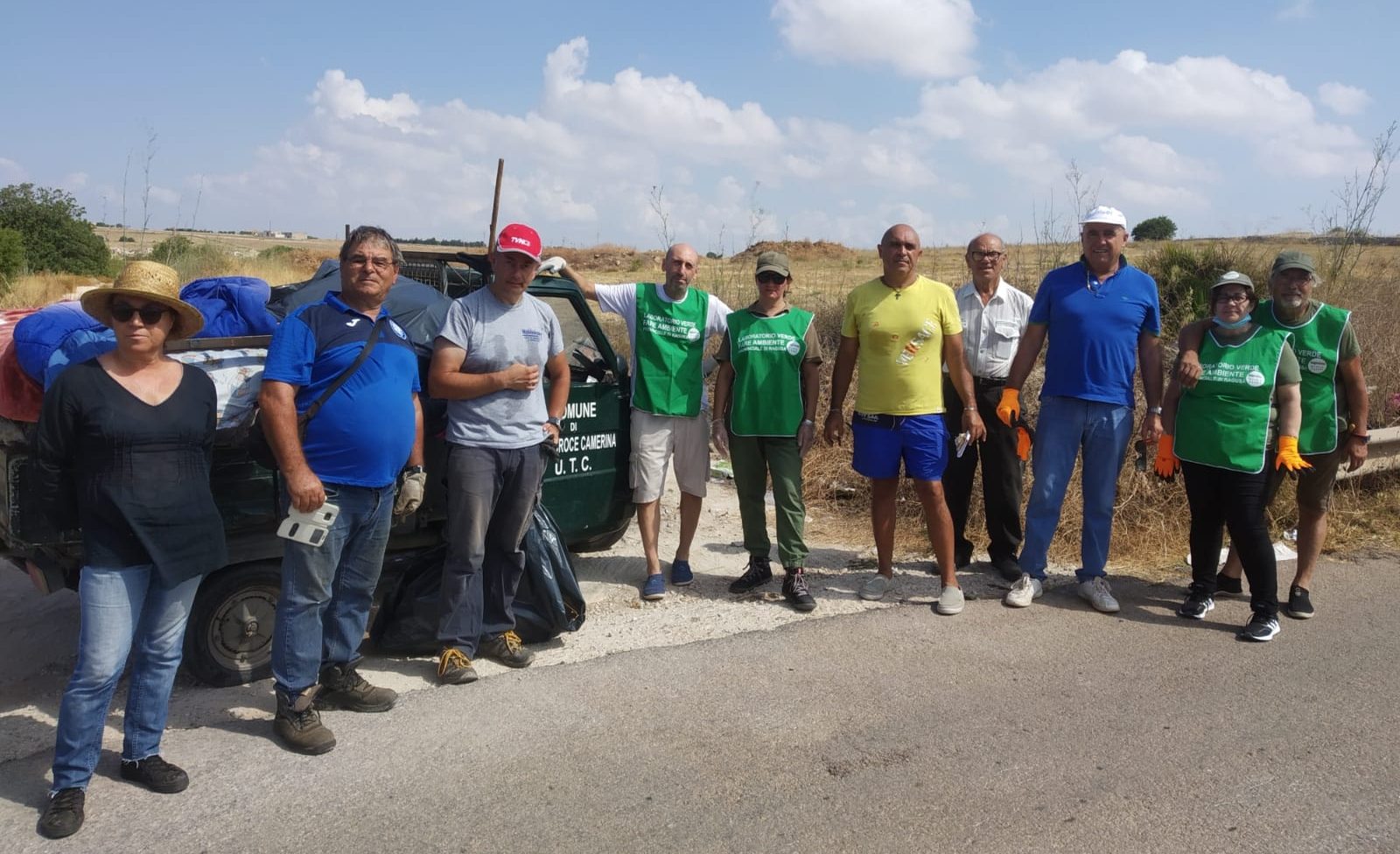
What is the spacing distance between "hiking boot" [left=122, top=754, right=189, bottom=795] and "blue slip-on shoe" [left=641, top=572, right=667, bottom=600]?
245 centimetres

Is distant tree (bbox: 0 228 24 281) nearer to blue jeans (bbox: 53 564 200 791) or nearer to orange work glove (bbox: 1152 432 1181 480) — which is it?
blue jeans (bbox: 53 564 200 791)

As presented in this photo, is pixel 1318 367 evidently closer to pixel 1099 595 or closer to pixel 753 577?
pixel 1099 595

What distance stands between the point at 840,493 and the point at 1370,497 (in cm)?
371

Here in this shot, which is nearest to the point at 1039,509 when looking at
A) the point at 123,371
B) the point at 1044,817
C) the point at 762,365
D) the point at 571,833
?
the point at 762,365

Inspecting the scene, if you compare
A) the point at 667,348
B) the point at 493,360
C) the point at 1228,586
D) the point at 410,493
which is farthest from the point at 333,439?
the point at 1228,586

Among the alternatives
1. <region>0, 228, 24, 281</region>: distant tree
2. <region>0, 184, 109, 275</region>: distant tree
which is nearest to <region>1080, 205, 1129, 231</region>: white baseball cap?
<region>0, 228, 24, 281</region>: distant tree

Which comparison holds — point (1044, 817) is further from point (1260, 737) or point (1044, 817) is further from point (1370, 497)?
point (1370, 497)

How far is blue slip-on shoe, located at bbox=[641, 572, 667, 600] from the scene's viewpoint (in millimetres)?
5242

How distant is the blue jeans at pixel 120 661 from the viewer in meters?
3.04

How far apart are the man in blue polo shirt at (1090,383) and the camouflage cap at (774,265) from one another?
1.33m

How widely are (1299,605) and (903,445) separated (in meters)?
2.17

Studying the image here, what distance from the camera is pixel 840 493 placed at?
7.71 metres

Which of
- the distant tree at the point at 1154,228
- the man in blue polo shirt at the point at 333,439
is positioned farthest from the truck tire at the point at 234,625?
the distant tree at the point at 1154,228

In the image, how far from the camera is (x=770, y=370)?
5121 mm
